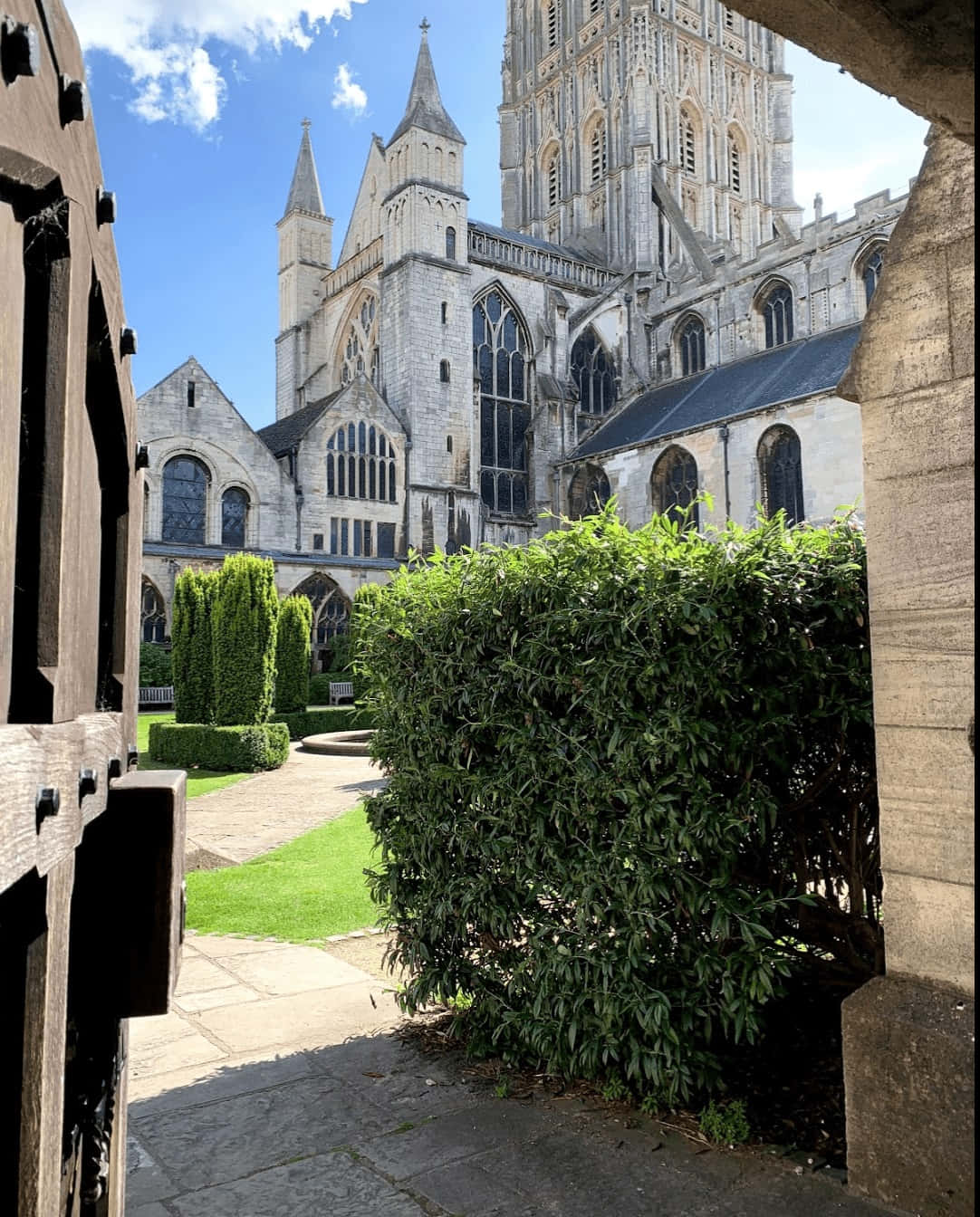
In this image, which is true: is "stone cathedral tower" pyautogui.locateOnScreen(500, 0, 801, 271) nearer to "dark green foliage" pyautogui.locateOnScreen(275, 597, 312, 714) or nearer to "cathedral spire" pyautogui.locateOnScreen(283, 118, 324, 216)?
"cathedral spire" pyautogui.locateOnScreen(283, 118, 324, 216)

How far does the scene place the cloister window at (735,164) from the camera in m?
45.4

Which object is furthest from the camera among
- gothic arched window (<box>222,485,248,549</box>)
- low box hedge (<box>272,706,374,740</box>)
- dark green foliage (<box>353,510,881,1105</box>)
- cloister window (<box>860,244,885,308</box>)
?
cloister window (<box>860,244,885,308</box>)

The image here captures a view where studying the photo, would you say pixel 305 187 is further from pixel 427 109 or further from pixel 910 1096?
pixel 910 1096

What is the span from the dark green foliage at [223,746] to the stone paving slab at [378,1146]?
409 inches

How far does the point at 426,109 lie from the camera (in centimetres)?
3294

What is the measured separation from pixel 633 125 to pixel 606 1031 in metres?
44.5

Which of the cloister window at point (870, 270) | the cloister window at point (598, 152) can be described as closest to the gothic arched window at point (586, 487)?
the cloister window at point (870, 270)

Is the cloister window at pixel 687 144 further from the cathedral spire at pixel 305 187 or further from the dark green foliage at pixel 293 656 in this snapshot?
the dark green foliage at pixel 293 656

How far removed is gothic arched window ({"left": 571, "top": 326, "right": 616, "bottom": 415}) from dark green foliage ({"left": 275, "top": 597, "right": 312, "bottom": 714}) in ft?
71.1

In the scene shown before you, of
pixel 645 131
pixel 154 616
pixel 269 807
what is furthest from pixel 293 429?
pixel 645 131

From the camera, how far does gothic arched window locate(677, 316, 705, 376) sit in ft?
119

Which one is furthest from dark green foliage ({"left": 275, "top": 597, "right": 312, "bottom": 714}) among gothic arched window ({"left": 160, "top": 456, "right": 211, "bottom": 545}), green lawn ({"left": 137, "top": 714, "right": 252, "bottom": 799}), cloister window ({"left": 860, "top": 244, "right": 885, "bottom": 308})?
cloister window ({"left": 860, "top": 244, "right": 885, "bottom": 308})

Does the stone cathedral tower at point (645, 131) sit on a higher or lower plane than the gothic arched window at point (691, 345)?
higher

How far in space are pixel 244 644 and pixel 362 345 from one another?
79.7 feet
